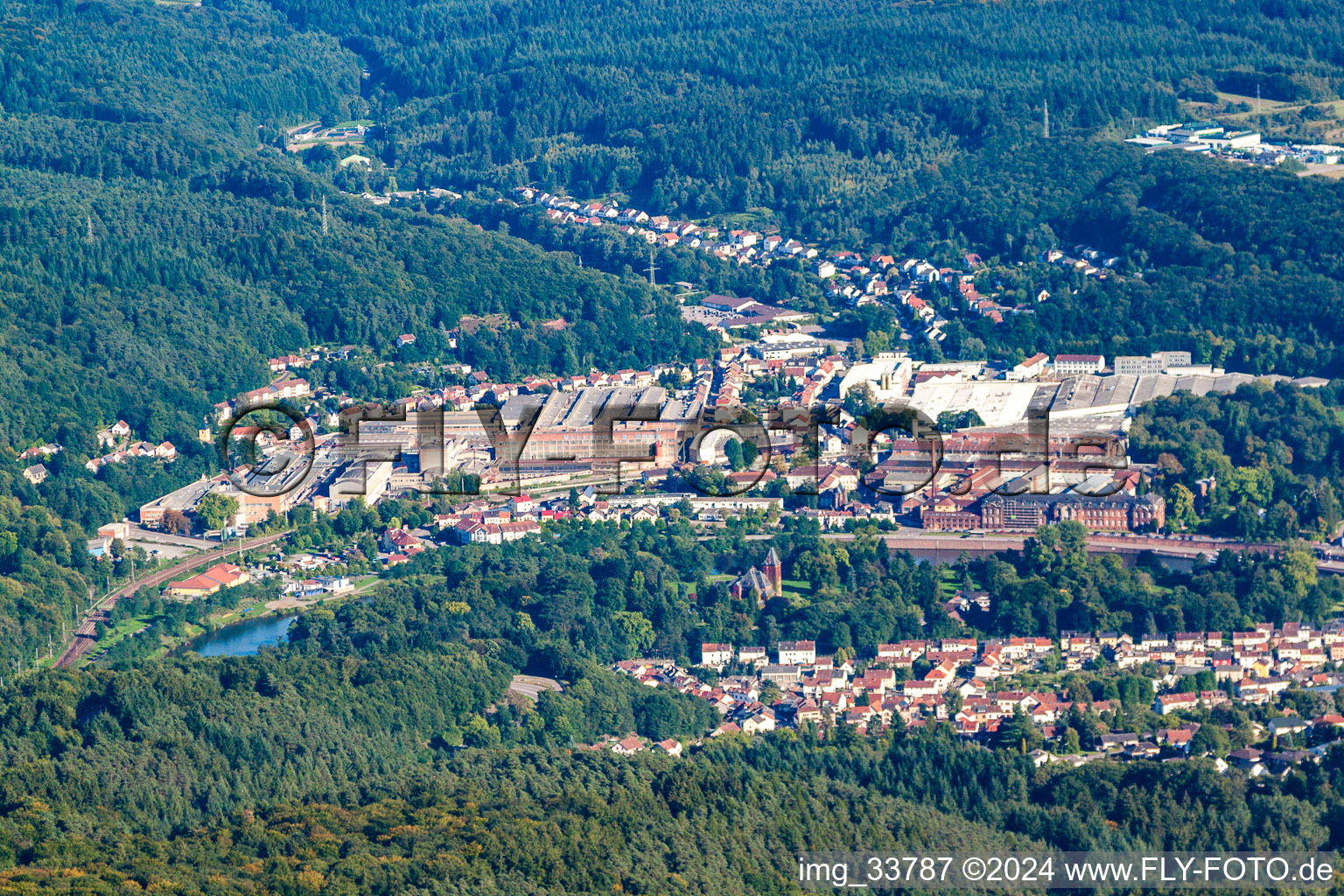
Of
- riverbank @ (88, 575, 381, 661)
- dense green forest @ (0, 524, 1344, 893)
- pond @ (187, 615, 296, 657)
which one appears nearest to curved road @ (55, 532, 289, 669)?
riverbank @ (88, 575, 381, 661)

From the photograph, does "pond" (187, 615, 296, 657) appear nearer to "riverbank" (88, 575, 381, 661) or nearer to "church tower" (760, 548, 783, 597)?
"riverbank" (88, 575, 381, 661)

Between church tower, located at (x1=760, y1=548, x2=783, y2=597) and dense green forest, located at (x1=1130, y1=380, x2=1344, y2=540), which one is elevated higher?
dense green forest, located at (x1=1130, y1=380, x2=1344, y2=540)

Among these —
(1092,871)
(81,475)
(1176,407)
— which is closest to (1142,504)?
(1176,407)

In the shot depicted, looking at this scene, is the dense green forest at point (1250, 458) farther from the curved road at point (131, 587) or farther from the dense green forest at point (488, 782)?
the curved road at point (131, 587)

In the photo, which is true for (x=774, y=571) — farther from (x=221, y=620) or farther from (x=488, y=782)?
(x=488, y=782)

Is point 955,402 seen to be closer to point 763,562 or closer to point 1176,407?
point 1176,407

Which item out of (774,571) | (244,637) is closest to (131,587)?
(244,637)
